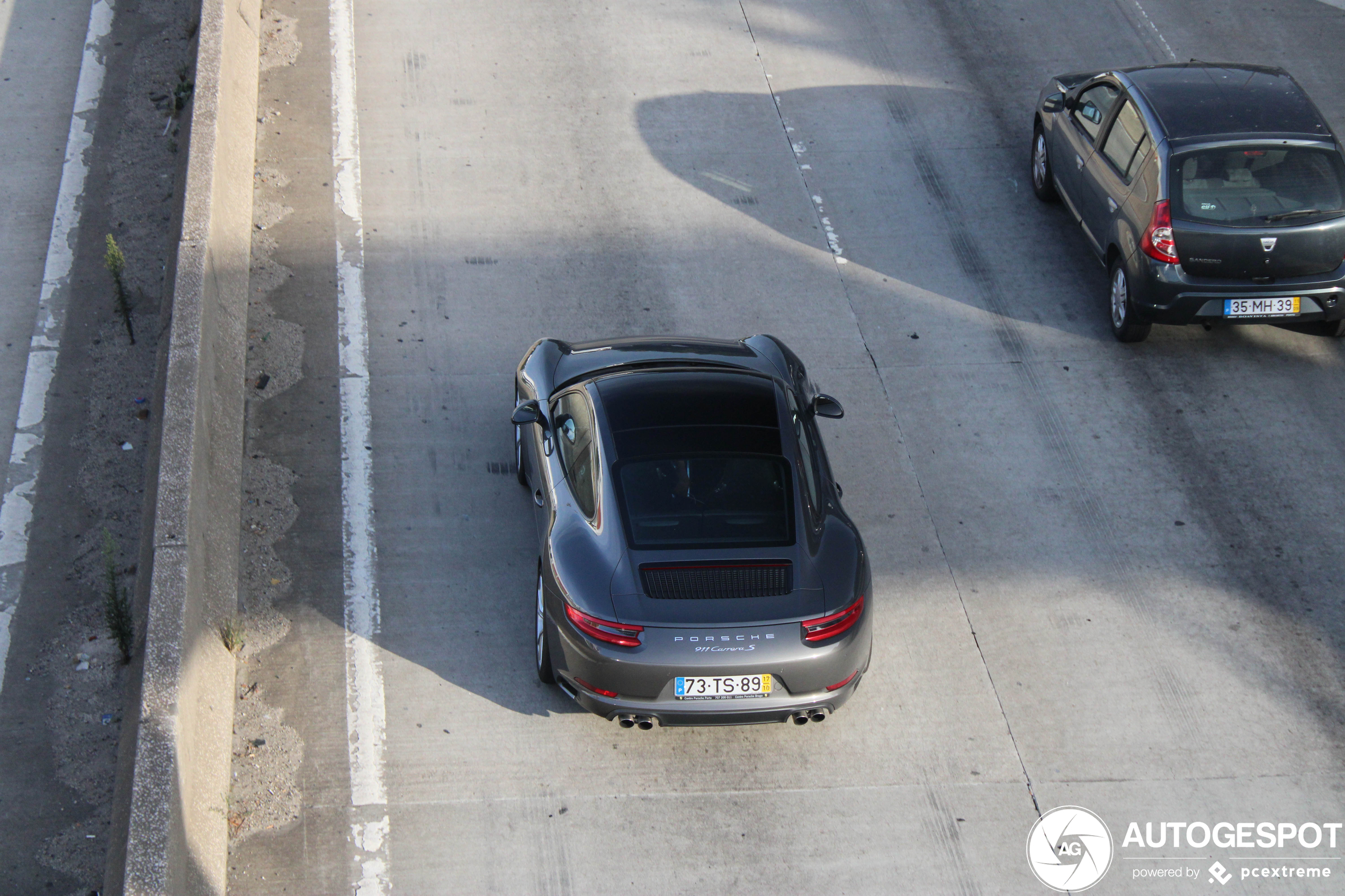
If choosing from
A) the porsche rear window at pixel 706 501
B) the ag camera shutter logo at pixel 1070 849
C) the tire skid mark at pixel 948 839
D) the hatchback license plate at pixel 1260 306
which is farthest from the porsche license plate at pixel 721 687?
the hatchback license plate at pixel 1260 306

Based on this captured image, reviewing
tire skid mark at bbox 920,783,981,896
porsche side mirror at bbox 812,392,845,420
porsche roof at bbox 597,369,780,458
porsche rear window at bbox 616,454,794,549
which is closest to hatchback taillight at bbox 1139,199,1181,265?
porsche side mirror at bbox 812,392,845,420

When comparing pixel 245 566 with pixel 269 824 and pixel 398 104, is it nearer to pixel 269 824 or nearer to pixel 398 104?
pixel 269 824

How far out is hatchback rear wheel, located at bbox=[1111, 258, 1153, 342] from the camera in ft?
31.9

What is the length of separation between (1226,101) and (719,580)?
20.6 ft

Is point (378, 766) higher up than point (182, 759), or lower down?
lower down

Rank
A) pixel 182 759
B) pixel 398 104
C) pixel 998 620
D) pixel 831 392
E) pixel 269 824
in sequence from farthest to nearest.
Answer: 1. pixel 398 104
2. pixel 831 392
3. pixel 998 620
4. pixel 269 824
5. pixel 182 759

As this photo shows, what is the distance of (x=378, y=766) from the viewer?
22.4 ft

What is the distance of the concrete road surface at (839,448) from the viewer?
21.9 ft

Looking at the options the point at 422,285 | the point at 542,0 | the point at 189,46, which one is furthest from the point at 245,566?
the point at 542,0

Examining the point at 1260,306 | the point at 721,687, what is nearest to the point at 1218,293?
the point at 1260,306

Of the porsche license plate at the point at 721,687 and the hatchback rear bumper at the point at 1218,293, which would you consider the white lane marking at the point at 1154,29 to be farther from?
the porsche license plate at the point at 721,687

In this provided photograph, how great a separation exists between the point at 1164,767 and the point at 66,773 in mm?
5971

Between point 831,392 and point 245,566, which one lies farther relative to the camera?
point 831,392

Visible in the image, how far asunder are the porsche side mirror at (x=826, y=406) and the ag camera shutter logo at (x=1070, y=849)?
2634 mm
